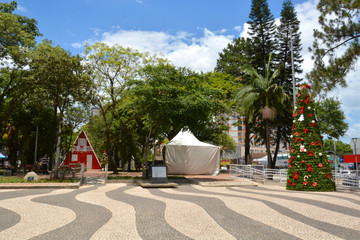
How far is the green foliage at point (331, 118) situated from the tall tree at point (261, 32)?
886 cm

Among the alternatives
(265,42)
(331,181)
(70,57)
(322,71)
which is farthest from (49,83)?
(265,42)

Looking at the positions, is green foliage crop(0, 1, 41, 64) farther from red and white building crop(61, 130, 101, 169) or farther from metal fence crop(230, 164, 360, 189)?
metal fence crop(230, 164, 360, 189)

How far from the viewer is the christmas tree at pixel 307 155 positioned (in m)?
13.1

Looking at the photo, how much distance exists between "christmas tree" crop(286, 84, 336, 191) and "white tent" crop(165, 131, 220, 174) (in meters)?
11.6

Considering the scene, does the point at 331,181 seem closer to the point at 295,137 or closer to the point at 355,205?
the point at 295,137

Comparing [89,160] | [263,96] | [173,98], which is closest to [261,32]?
[263,96]

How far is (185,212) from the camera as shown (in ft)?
24.8

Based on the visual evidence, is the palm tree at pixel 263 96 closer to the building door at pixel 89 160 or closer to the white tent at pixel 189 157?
the white tent at pixel 189 157

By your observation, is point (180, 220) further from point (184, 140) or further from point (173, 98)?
point (184, 140)

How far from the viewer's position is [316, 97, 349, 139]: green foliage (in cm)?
3409

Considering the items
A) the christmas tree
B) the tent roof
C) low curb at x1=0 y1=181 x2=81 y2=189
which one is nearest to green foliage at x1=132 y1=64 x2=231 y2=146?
the christmas tree

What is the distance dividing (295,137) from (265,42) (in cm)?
1999

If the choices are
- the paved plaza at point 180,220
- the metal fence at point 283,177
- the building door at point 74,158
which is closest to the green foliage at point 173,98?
the metal fence at point 283,177

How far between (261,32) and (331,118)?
491 inches
